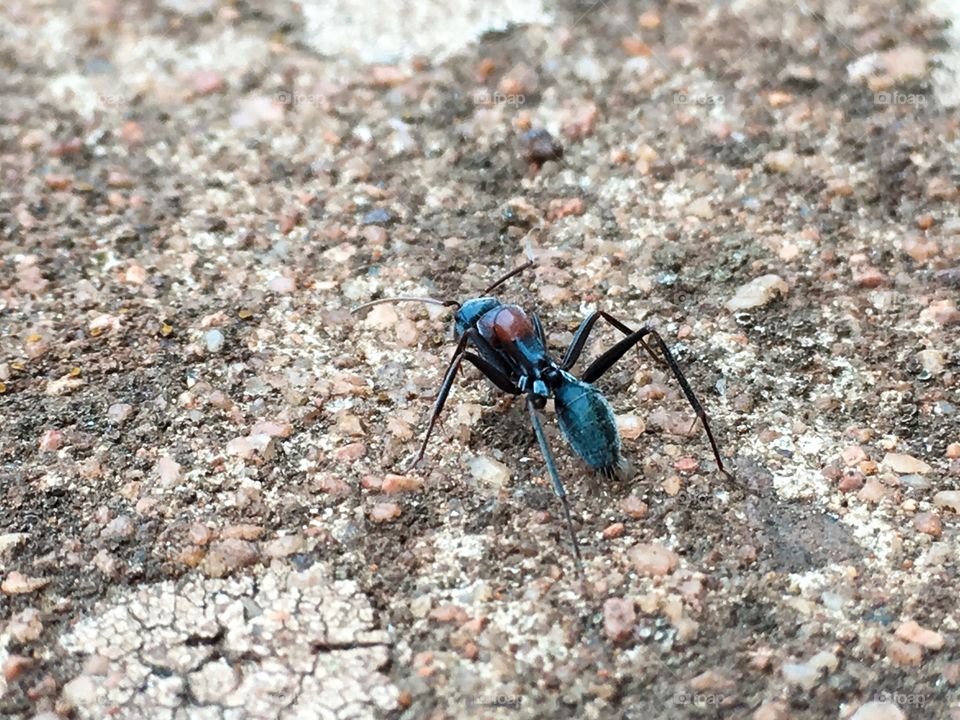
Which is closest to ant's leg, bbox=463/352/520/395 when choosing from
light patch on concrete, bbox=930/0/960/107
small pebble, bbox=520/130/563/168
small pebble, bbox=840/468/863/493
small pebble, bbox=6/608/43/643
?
small pebble, bbox=840/468/863/493

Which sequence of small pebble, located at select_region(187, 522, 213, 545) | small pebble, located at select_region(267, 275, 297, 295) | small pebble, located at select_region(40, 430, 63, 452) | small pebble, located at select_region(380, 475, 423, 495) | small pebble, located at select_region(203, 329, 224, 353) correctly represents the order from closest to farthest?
small pebble, located at select_region(187, 522, 213, 545) → small pebble, located at select_region(380, 475, 423, 495) → small pebble, located at select_region(40, 430, 63, 452) → small pebble, located at select_region(203, 329, 224, 353) → small pebble, located at select_region(267, 275, 297, 295)

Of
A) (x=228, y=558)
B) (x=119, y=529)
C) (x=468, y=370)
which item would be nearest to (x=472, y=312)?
(x=468, y=370)

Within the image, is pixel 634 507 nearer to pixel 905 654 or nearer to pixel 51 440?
pixel 905 654

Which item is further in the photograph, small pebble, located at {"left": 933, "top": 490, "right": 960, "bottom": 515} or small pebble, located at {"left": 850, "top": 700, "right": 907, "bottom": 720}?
small pebble, located at {"left": 933, "top": 490, "right": 960, "bottom": 515}

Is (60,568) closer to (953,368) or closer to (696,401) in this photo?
(696,401)

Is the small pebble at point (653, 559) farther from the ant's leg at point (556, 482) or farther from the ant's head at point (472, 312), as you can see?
the ant's head at point (472, 312)

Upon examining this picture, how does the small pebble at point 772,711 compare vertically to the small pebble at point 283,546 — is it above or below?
below

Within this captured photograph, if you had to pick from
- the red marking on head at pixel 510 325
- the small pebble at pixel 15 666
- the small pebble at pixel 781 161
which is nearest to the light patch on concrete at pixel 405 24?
the small pebble at pixel 781 161

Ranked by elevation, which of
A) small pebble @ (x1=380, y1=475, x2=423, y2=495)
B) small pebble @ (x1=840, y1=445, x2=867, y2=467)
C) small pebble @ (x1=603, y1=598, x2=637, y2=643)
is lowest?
small pebble @ (x1=603, y1=598, x2=637, y2=643)

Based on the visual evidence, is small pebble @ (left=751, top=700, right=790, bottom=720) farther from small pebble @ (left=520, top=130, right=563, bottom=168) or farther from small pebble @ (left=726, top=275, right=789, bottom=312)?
small pebble @ (left=520, top=130, right=563, bottom=168)
